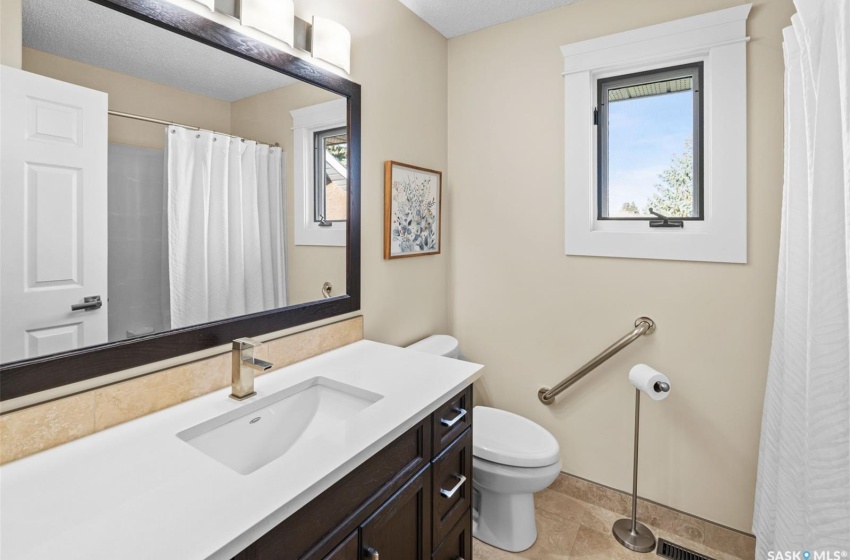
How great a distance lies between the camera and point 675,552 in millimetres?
1741

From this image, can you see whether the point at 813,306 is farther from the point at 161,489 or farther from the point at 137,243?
the point at 137,243

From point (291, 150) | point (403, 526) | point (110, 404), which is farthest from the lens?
point (291, 150)

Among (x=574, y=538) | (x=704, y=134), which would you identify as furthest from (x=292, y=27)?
(x=574, y=538)

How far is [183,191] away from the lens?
1.10 metres

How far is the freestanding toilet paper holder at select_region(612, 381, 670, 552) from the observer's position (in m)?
1.76

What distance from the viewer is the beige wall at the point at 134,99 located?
2.90 ft

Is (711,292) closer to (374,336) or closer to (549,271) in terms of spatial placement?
(549,271)

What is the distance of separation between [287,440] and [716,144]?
194cm

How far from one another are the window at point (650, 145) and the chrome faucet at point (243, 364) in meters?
1.66

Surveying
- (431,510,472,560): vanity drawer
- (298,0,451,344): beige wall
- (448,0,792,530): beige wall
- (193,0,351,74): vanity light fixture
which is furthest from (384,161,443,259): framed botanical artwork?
(431,510,472,560): vanity drawer

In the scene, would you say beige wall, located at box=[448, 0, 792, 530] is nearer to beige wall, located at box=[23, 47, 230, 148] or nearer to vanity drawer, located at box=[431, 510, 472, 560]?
vanity drawer, located at box=[431, 510, 472, 560]

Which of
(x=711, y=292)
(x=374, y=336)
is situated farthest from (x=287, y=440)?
(x=711, y=292)

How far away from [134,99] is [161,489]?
88 centimetres

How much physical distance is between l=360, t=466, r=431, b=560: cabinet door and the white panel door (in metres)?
0.76
